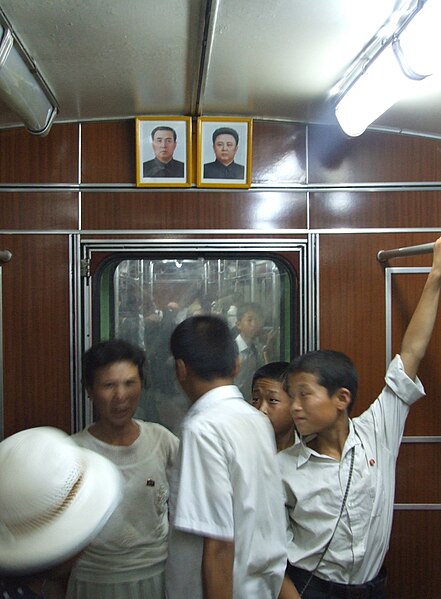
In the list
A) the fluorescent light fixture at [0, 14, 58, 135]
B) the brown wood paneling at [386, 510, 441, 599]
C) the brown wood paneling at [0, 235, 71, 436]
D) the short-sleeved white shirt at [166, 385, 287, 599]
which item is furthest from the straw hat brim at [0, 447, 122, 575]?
the brown wood paneling at [386, 510, 441, 599]

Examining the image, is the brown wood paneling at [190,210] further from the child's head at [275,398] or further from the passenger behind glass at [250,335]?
the child's head at [275,398]

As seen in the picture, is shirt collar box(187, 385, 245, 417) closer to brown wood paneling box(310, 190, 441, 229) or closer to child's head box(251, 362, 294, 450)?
child's head box(251, 362, 294, 450)

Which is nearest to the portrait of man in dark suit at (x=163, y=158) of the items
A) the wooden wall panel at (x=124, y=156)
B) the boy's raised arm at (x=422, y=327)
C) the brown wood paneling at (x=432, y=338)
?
the wooden wall panel at (x=124, y=156)

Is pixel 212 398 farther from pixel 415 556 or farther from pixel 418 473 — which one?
pixel 415 556

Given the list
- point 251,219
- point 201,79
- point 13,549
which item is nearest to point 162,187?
point 251,219

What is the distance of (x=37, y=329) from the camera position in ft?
11.3

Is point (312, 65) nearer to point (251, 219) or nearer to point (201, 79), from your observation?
point (201, 79)

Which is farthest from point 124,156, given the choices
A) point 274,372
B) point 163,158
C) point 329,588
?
point 329,588

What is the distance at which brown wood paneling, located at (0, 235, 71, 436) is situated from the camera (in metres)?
3.45

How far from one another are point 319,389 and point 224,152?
1.53 meters

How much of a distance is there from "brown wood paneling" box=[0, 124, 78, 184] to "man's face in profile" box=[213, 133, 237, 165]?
0.78 metres

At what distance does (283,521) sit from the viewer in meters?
2.21

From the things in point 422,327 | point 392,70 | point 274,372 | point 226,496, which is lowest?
point 226,496

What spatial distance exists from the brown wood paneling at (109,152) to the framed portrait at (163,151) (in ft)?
0.28
